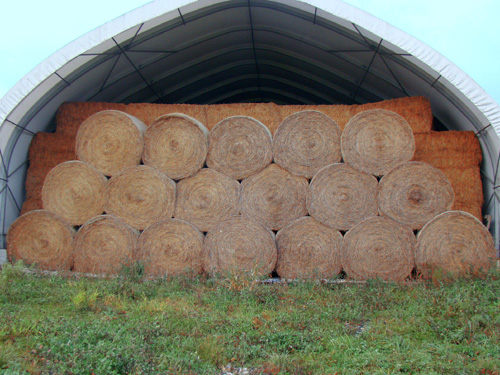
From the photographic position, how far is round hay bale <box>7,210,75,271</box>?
8.43 m

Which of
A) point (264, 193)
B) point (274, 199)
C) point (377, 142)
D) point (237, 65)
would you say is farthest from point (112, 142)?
point (237, 65)

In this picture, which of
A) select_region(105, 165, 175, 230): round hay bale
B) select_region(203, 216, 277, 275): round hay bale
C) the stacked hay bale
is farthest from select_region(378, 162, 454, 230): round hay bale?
select_region(105, 165, 175, 230): round hay bale

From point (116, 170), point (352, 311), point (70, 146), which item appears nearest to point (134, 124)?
point (116, 170)

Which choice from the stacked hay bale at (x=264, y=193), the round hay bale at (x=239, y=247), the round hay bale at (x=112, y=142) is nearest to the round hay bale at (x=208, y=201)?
the stacked hay bale at (x=264, y=193)

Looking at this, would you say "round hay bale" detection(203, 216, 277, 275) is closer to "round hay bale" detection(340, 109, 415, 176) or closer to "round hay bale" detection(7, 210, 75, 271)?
"round hay bale" detection(340, 109, 415, 176)

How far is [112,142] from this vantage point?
8.54m

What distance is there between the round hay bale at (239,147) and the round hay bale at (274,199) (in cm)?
26

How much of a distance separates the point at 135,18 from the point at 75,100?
8.32 ft

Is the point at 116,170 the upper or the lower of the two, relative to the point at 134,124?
lower

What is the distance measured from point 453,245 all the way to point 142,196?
4.97 m

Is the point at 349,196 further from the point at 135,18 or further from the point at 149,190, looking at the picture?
the point at 135,18

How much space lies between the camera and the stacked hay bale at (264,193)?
26.2ft

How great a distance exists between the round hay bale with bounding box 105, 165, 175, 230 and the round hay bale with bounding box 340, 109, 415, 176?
298 cm

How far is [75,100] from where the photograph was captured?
1023cm
